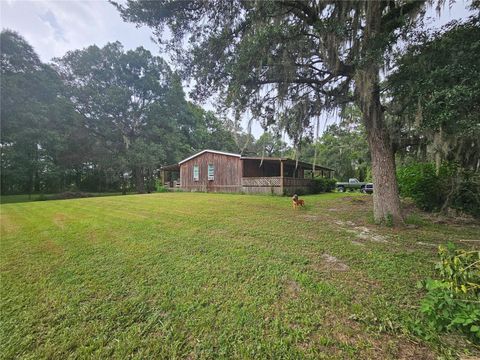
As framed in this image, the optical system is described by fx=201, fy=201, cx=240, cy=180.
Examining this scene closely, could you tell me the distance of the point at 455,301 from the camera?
179cm

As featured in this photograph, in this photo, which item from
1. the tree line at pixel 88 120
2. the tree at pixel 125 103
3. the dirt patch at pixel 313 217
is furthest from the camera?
the tree at pixel 125 103

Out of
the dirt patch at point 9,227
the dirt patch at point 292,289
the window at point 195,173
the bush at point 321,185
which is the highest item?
the window at point 195,173

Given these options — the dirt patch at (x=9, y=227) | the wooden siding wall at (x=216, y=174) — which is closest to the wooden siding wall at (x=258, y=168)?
the wooden siding wall at (x=216, y=174)

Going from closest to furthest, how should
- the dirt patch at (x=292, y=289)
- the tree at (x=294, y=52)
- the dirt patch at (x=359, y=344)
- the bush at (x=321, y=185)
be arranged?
the dirt patch at (x=359, y=344) < the dirt patch at (x=292, y=289) < the tree at (x=294, y=52) < the bush at (x=321, y=185)

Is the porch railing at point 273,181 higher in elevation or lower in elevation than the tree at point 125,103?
lower

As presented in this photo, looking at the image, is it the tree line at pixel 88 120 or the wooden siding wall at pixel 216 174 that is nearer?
the wooden siding wall at pixel 216 174

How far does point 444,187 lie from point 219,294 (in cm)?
793

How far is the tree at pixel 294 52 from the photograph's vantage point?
4.38m

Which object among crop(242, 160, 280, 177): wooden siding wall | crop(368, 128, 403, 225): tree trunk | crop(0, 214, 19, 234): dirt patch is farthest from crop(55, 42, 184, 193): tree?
crop(368, 128, 403, 225): tree trunk

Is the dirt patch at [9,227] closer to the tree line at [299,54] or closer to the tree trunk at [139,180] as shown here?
the tree line at [299,54]

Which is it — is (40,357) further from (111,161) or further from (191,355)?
(111,161)

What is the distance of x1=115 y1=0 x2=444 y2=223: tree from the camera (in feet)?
A: 14.4

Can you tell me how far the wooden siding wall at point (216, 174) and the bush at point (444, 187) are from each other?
1015 centimetres

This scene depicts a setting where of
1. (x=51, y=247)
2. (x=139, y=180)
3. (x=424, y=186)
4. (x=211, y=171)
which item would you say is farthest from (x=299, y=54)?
(x=139, y=180)
